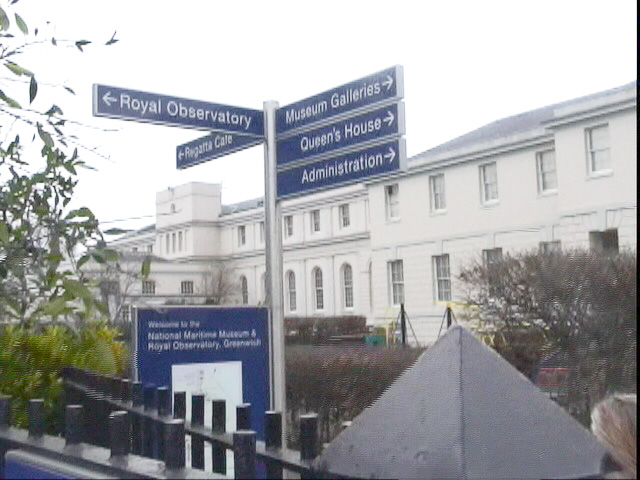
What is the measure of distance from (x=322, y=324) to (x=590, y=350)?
36.4 meters

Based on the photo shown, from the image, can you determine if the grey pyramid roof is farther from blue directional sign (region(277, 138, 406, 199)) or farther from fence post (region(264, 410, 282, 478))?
blue directional sign (region(277, 138, 406, 199))

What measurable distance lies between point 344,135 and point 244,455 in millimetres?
3926

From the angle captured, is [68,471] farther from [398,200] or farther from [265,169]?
[398,200]

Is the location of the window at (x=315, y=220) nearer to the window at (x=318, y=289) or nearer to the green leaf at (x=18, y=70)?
the window at (x=318, y=289)

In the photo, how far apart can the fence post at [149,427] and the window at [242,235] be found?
201 feet

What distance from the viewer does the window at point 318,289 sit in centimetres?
5912

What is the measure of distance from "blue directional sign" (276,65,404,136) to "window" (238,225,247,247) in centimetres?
5929

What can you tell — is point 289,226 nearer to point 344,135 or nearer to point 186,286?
point 186,286

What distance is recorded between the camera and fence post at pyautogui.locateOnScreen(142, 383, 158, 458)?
3.89 m

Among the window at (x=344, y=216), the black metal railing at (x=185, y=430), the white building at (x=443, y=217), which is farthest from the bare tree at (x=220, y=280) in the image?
the black metal railing at (x=185, y=430)

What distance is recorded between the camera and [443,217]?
4222 cm

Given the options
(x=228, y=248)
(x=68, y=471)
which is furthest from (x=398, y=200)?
(x=68, y=471)

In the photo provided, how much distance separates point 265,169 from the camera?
6.40 metres

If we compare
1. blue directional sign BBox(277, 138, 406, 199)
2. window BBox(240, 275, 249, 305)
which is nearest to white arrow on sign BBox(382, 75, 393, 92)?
blue directional sign BBox(277, 138, 406, 199)
